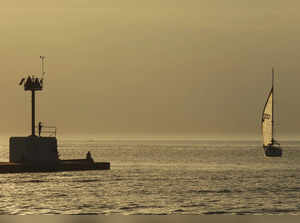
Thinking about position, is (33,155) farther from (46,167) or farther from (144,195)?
(144,195)

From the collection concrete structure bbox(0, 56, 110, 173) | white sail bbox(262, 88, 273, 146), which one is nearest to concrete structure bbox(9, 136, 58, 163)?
concrete structure bbox(0, 56, 110, 173)

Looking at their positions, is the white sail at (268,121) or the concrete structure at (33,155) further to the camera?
the white sail at (268,121)

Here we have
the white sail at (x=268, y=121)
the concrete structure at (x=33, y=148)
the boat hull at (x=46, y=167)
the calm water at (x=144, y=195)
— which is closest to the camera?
the calm water at (x=144, y=195)

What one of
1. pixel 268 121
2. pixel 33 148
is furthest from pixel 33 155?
pixel 268 121

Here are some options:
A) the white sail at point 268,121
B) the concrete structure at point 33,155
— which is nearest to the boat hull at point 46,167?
the concrete structure at point 33,155

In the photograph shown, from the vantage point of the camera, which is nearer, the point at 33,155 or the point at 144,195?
the point at 144,195

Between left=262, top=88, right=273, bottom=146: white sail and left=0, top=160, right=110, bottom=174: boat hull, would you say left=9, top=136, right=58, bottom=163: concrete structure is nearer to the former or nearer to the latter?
left=0, top=160, right=110, bottom=174: boat hull

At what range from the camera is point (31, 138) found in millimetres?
114125

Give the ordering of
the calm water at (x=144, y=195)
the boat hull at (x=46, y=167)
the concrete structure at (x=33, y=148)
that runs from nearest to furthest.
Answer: the calm water at (x=144, y=195) → the boat hull at (x=46, y=167) → the concrete structure at (x=33, y=148)

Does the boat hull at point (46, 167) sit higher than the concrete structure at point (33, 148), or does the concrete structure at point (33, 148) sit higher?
the concrete structure at point (33, 148)

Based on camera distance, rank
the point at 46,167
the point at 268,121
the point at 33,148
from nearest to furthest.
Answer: the point at 33,148
the point at 46,167
the point at 268,121

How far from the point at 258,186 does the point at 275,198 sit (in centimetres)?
1808

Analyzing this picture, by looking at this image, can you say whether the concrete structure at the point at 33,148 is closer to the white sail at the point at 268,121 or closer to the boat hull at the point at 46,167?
the boat hull at the point at 46,167

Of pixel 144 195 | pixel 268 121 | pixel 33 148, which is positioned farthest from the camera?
pixel 268 121
